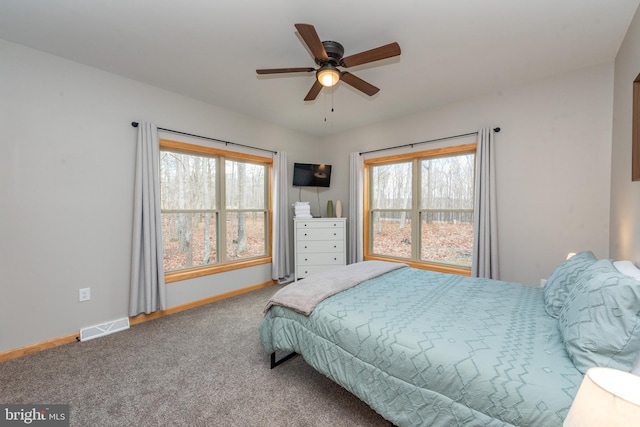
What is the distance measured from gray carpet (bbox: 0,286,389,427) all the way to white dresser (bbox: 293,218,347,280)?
162 cm

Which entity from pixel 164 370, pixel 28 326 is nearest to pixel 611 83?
pixel 164 370

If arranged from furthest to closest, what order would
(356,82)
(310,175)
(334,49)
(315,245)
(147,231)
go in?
1. (310,175)
2. (315,245)
3. (147,231)
4. (356,82)
5. (334,49)

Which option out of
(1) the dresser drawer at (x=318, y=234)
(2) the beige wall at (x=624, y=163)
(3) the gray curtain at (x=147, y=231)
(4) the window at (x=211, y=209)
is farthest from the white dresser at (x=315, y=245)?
(2) the beige wall at (x=624, y=163)

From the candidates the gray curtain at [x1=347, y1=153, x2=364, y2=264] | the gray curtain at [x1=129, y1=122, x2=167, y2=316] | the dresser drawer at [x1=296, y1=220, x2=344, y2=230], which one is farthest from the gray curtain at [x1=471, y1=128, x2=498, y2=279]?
the gray curtain at [x1=129, y1=122, x2=167, y2=316]

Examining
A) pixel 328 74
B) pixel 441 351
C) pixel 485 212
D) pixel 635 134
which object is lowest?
pixel 441 351

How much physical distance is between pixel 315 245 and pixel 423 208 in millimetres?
1749

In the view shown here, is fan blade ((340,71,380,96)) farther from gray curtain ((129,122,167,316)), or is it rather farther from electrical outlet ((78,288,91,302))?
electrical outlet ((78,288,91,302))

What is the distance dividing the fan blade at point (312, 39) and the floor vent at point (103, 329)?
319 centimetres

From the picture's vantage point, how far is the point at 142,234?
2807 mm

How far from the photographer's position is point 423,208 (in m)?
3.81

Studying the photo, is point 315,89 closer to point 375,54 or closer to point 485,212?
point 375,54

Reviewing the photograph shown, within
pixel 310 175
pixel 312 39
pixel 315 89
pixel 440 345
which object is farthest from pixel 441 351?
pixel 310 175

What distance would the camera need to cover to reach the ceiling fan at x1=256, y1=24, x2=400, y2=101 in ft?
5.46

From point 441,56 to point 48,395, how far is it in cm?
403
